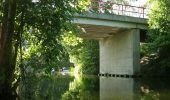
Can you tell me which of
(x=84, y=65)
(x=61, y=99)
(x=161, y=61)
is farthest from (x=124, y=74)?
(x=61, y=99)

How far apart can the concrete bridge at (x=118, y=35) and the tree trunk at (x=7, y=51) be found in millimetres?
17462

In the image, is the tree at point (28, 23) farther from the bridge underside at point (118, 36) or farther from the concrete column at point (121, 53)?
the concrete column at point (121, 53)

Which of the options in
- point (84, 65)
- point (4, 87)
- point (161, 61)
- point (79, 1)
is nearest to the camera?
point (4, 87)

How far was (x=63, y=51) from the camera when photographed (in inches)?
524

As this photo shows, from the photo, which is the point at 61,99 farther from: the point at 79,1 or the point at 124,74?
the point at 124,74

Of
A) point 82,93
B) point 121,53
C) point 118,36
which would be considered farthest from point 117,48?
point 82,93

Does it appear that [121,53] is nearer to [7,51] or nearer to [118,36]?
[118,36]

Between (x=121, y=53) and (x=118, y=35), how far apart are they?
2.22 meters

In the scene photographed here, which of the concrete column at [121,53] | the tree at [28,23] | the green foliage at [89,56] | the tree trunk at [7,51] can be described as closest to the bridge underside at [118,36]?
the concrete column at [121,53]

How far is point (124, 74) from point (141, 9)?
6.41 m

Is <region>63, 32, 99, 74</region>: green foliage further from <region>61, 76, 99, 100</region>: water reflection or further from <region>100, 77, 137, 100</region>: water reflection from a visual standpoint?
<region>100, 77, 137, 100</region>: water reflection

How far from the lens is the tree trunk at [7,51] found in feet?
42.0

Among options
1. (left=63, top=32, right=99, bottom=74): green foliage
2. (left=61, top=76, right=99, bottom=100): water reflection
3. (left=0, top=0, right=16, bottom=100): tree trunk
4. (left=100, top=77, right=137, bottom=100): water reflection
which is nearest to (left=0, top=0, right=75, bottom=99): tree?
(left=0, top=0, right=16, bottom=100): tree trunk

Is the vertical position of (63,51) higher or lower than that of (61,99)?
higher
